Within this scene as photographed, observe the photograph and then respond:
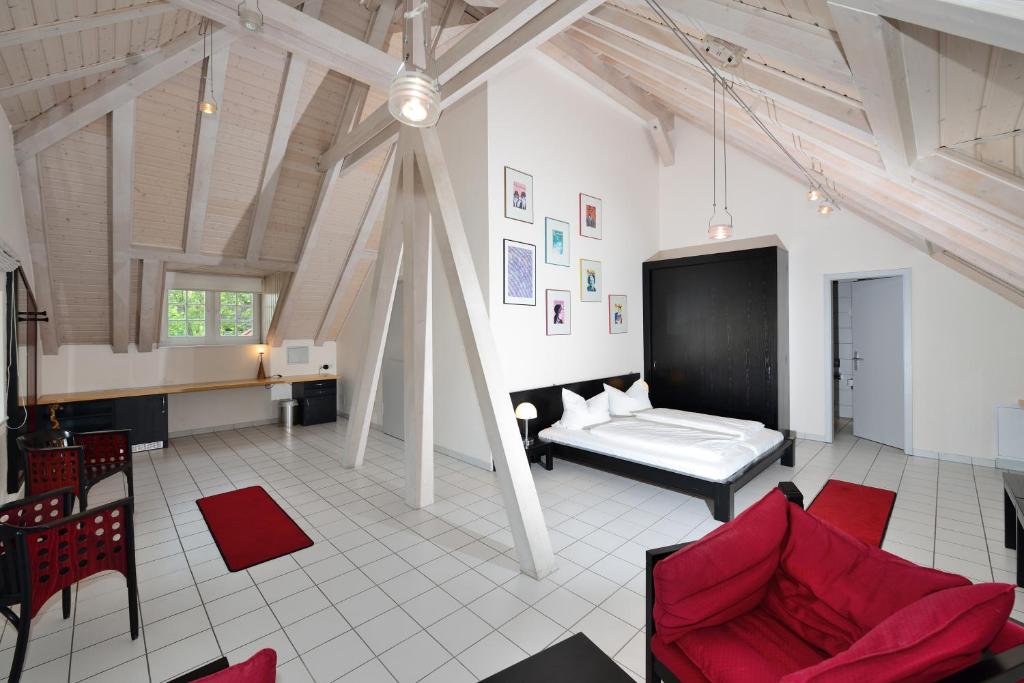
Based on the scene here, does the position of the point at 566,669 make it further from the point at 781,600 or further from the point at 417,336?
the point at 417,336

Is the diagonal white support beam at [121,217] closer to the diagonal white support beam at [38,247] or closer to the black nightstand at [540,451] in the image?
the diagonal white support beam at [38,247]

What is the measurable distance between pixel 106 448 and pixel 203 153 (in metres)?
3.13

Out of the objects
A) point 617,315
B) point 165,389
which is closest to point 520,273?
point 617,315

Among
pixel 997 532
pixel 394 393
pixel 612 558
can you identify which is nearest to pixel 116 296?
pixel 394 393

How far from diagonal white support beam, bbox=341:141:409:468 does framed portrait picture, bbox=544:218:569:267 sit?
5.77ft

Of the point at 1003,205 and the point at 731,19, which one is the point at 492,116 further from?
the point at 1003,205

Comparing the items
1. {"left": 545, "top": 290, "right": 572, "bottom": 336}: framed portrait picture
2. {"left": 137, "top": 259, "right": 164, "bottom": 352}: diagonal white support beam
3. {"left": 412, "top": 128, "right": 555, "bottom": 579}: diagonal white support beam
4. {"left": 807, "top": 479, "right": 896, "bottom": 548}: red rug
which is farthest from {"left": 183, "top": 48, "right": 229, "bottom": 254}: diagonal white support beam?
{"left": 807, "top": 479, "right": 896, "bottom": 548}: red rug

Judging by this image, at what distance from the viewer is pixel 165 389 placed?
612cm

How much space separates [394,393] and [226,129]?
3778 millimetres

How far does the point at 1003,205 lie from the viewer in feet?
6.48

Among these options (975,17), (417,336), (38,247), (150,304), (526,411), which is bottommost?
(526,411)

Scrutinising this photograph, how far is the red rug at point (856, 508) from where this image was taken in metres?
3.51

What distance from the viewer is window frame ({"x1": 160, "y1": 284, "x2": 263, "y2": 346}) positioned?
6.58m

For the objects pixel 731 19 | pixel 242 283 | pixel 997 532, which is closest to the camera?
pixel 731 19
